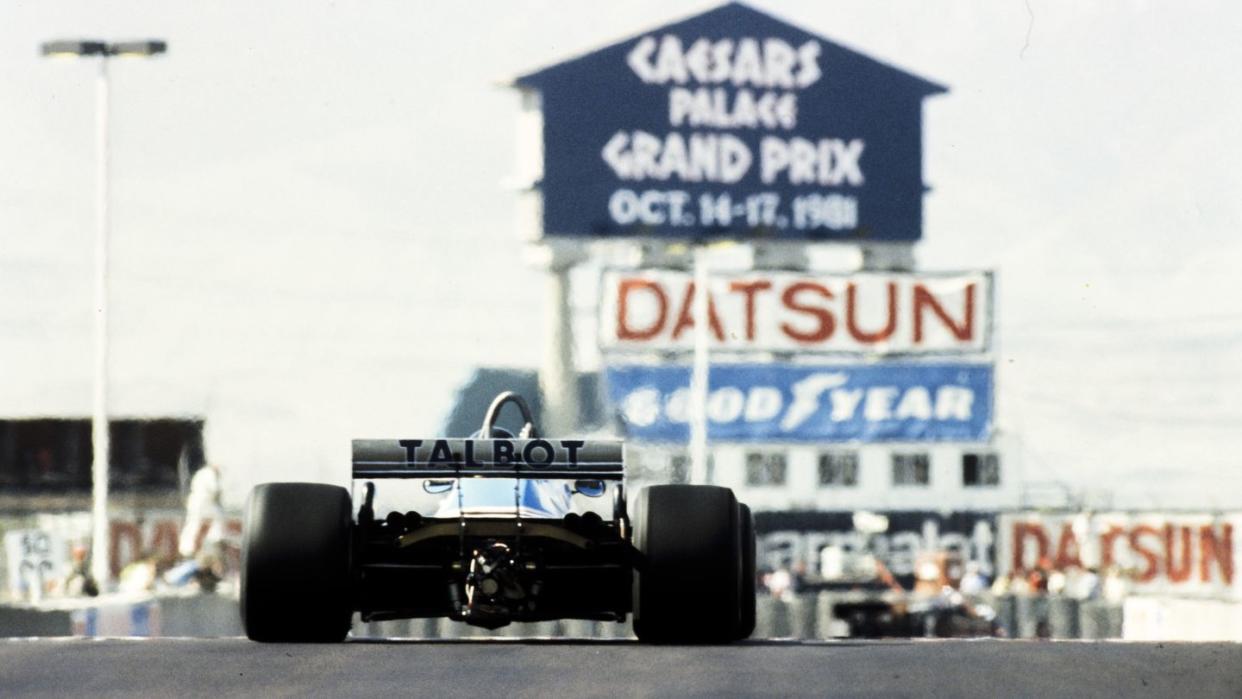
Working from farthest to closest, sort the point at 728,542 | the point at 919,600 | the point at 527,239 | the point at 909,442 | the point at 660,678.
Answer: the point at 909,442 → the point at 527,239 → the point at 919,600 → the point at 728,542 → the point at 660,678

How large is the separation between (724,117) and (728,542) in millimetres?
55466

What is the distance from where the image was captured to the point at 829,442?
245 ft

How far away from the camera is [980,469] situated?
270 feet

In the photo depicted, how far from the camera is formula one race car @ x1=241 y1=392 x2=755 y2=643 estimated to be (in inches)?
505

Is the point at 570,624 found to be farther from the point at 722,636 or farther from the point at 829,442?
the point at 829,442

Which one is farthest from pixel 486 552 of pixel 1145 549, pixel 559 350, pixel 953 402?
pixel 1145 549

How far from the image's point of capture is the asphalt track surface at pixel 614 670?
31.5ft

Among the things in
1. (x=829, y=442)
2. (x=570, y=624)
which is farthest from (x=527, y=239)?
(x=570, y=624)

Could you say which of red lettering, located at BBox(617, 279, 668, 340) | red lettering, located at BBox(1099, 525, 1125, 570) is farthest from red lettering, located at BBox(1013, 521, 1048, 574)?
red lettering, located at BBox(617, 279, 668, 340)

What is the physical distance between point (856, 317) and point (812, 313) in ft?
Answer: 3.49

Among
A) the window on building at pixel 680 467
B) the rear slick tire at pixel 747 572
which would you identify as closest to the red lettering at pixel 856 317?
the window on building at pixel 680 467

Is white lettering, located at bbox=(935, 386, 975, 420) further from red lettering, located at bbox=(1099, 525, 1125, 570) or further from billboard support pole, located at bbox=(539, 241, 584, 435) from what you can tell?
billboard support pole, located at bbox=(539, 241, 584, 435)

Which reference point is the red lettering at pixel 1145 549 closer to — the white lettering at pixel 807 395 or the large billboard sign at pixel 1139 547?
the large billboard sign at pixel 1139 547

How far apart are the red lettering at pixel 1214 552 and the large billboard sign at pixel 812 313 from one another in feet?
37.3
